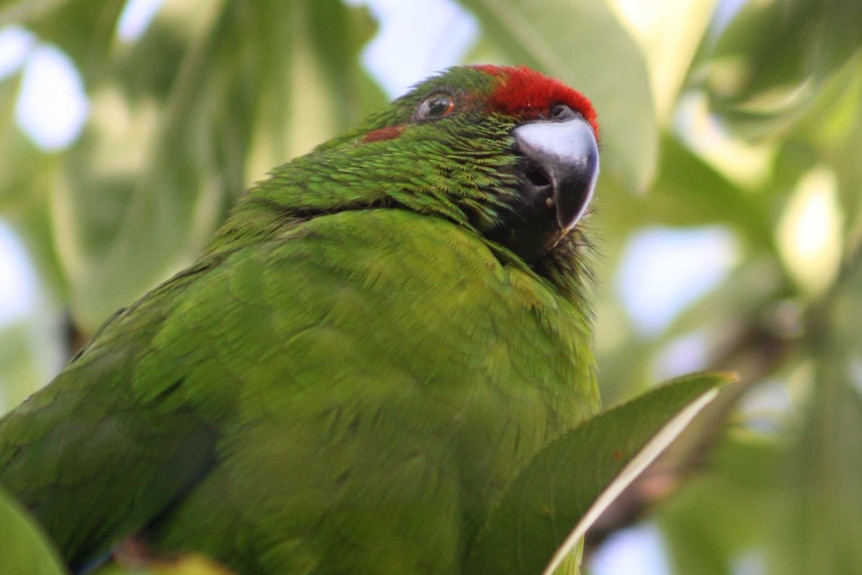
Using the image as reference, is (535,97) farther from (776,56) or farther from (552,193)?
(776,56)

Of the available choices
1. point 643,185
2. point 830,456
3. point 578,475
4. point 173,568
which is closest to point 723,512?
point 830,456

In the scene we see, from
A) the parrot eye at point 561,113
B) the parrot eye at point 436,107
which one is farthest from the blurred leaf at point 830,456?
the parrot eye at point 436,107

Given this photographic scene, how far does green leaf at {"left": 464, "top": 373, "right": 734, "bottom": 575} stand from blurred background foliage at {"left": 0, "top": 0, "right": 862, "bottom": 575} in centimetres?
119

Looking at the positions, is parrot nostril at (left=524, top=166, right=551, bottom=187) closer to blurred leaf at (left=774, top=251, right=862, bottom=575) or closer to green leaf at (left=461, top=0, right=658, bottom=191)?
green leaf at (left=461, top=0, right=658, bottom=191)

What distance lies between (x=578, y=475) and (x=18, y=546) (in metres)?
0.78

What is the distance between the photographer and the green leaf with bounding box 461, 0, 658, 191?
2709mm

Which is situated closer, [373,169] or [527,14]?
[373,169]

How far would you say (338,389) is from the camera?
2.00 m

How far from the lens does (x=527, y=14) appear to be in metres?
2.86

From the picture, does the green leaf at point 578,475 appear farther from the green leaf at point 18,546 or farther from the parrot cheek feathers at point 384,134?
the parrot cheek feathers at point 384,134

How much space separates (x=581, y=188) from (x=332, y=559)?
1064 mm

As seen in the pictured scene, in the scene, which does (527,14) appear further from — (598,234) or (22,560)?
(22,560)

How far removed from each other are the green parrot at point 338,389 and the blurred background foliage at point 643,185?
53 cm

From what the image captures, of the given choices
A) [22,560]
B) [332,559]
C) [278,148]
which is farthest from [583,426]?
[278,148]
